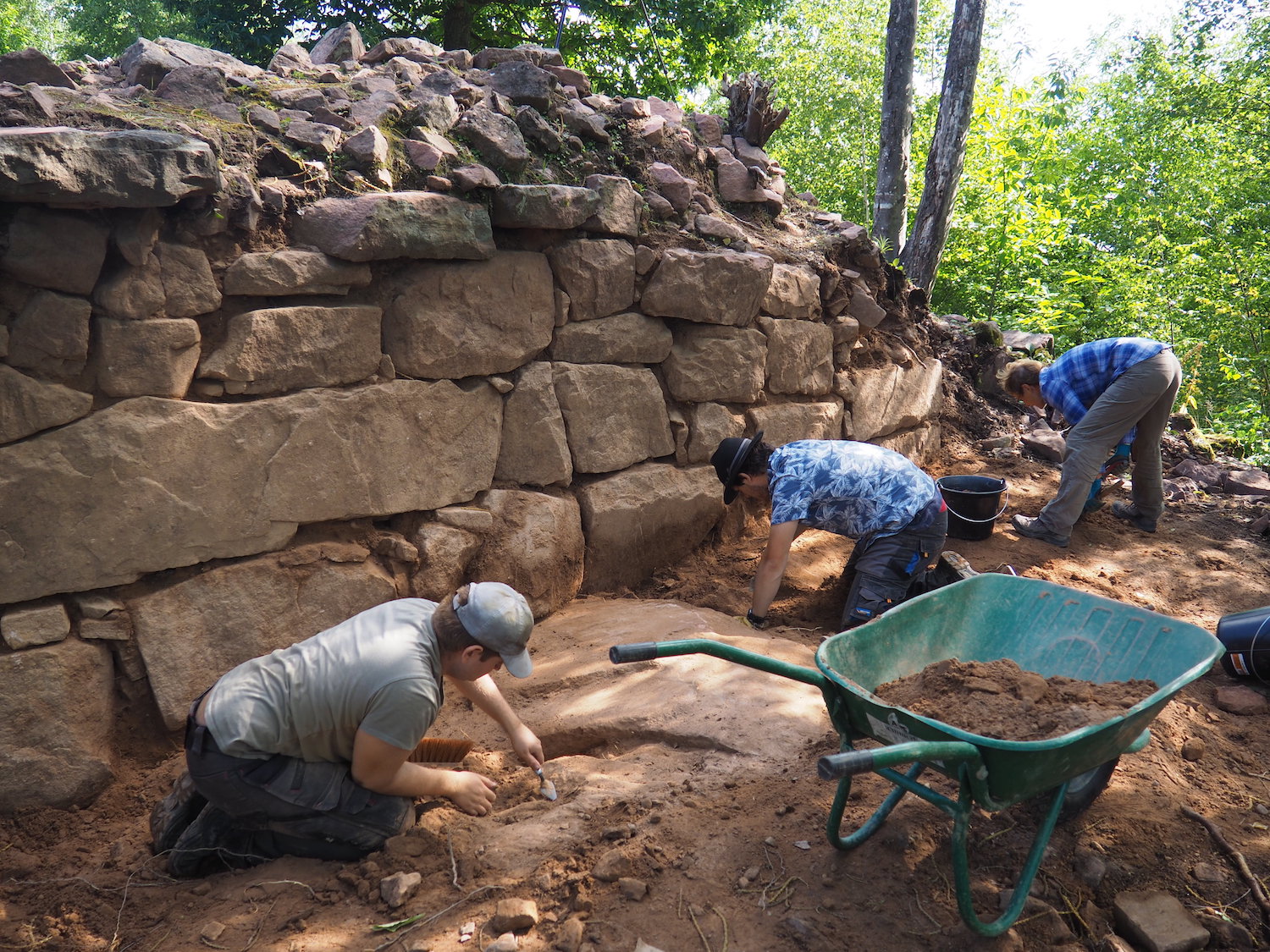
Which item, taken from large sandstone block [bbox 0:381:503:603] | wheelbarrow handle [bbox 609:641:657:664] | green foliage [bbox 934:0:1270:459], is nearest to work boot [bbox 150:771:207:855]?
large sandstone block [bbox 0:381:503:603]

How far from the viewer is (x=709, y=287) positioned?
4.72m

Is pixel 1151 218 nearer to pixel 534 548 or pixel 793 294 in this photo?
pixel 793 294

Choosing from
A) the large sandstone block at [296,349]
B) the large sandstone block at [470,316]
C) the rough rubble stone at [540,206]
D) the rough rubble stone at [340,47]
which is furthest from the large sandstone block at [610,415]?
the rough rubble stone at [340,47]

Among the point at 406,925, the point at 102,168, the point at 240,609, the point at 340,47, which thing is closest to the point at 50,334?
the point at 102,168

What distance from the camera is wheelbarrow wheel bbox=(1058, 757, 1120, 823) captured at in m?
2.62

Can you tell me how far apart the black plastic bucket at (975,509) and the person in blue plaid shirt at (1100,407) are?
0.30 m

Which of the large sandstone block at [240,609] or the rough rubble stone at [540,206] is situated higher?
the rough rubble stone at [540,206]

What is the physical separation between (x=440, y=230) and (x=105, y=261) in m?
1.27

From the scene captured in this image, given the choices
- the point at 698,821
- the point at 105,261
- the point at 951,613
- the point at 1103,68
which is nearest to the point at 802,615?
the point at 951,613

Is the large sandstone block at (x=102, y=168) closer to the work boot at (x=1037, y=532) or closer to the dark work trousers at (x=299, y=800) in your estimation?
the dark work trousers at (x=299, y=800)

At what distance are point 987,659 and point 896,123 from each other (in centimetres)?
672

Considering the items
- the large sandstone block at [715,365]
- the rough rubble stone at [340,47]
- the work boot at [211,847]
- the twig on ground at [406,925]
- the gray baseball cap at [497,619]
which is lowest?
the work boot at [211,847]

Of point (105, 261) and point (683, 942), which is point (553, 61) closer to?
point (105, 261)

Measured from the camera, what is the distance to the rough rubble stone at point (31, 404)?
282 cm
